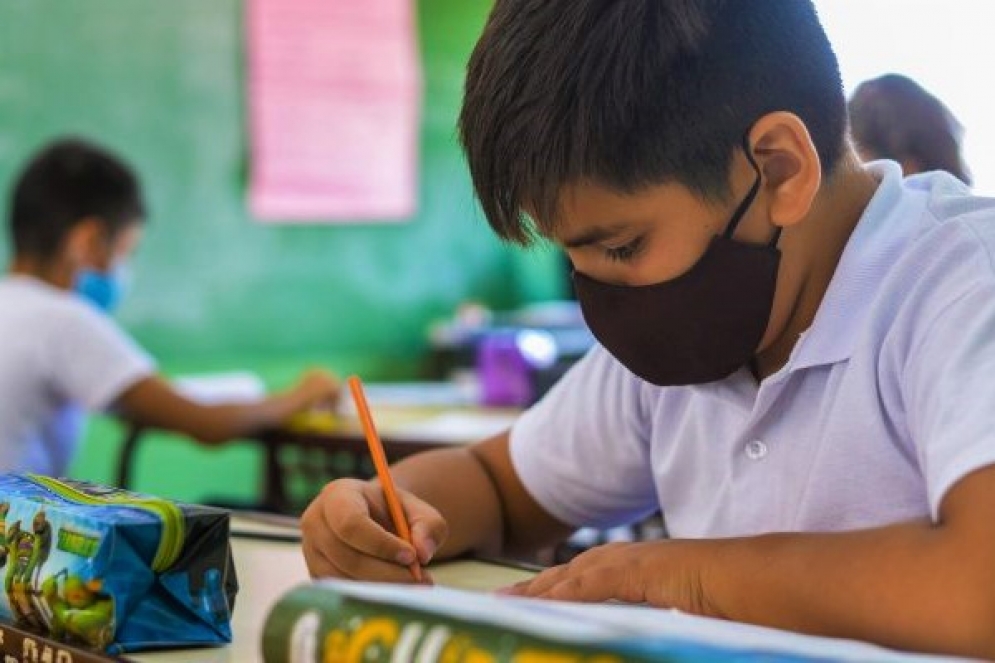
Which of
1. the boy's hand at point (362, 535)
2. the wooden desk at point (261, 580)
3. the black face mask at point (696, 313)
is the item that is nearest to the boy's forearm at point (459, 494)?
the wooden desk at point (261, 580)

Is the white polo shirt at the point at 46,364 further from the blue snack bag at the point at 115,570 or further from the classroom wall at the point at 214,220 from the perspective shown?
the blue snack bag at the point at 115,570

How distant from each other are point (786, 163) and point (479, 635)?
52 centimetres

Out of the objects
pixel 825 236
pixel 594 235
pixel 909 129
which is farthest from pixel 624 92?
pixel 909 129

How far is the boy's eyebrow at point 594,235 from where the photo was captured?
1033 millimetres

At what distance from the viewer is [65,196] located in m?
2.81

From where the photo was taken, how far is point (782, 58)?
1.06m

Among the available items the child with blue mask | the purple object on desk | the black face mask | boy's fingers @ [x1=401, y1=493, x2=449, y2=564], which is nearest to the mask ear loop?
the black face mask

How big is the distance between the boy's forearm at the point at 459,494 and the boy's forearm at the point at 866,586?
43cm

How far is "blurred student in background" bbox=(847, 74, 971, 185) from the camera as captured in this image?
1.63m

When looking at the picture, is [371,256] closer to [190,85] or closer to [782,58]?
[190,85]

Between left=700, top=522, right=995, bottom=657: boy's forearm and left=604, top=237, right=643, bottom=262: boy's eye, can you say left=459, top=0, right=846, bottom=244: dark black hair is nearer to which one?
left=604, top=237, right=643, bottom=262: boy's eye

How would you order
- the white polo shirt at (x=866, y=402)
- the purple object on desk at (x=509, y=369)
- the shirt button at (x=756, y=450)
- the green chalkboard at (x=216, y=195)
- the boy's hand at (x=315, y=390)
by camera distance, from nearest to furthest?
the white polo shirt at (x=866, y=402), the shirt button at (x=756, y=450), the boy's hand at (x=315, y=390), the purple object on desk at (x=509, y=369), the green chalkboard at (x=216, y=195)

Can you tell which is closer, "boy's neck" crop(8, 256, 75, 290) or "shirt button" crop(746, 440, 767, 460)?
"shirt button" crop(746, 440, 767, 460)

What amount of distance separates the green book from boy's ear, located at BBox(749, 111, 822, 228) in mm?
386
